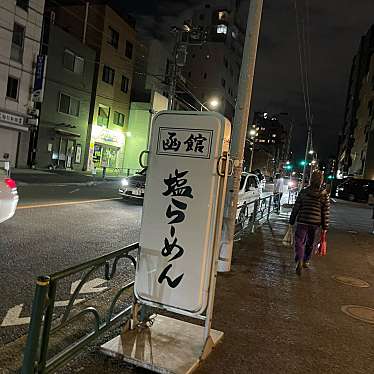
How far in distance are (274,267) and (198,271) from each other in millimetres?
4676

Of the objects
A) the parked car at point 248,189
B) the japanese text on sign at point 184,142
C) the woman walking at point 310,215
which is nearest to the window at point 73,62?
the parked car at point 248,189

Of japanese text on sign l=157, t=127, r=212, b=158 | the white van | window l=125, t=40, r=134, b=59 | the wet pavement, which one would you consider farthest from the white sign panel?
window l=125, t=40, r=134, b=59

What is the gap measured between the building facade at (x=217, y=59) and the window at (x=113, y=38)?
35456 millimetres

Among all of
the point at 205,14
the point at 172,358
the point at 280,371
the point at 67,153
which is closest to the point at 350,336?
the point at 280,371

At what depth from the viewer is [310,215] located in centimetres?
738

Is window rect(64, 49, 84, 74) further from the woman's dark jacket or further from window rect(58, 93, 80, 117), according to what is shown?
the woman's dark jacket

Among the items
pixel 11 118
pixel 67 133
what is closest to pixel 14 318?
pixel 11 118

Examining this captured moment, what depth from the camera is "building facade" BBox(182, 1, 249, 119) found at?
77062 mm

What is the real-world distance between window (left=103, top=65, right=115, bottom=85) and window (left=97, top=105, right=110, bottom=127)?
7.94 feet

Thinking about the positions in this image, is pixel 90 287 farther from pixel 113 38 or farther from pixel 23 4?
pixel 113 38

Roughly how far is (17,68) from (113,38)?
1253 centimetres

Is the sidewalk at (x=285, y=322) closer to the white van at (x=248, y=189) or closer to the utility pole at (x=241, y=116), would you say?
the utility pole at (x=241, y=116)

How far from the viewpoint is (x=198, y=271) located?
3684 millimetres

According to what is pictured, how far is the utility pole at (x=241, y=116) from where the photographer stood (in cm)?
714
